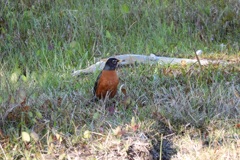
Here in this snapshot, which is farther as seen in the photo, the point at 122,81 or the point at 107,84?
the point at 122,81

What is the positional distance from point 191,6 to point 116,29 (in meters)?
1.25

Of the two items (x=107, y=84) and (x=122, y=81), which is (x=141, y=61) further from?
(x=107, y=84)

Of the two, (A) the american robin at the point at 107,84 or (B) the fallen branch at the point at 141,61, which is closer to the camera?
(A) the american robin at the point at 107,84

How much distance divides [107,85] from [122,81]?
62 centimetres

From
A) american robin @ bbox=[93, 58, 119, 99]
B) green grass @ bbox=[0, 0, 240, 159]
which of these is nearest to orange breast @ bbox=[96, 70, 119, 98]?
american robin @ bbox=[93, 58, 119, 99]

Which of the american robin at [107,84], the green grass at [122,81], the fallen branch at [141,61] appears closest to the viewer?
the green grass at [122,81]

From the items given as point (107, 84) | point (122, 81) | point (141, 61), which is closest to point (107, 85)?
point (107, 84)

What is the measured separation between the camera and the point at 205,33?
282 inches

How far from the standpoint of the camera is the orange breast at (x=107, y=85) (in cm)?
486

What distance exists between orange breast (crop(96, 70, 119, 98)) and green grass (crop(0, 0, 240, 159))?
4.1 inches

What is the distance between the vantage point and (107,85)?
4852 millimetres

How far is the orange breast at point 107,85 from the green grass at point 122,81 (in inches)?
4.1

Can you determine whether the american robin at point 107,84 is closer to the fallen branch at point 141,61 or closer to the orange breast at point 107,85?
the orange breast at point 107,85

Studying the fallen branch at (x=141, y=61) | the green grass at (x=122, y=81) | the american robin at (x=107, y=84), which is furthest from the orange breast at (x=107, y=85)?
the fallen branch at (x=141, y=61)
